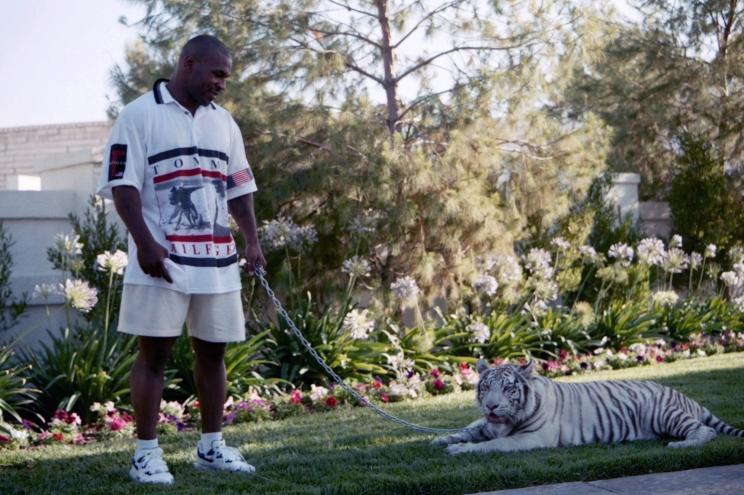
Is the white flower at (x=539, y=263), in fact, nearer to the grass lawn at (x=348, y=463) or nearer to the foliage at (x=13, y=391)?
the grass lawn at (x=348, y=463)

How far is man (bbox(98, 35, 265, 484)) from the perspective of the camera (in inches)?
169

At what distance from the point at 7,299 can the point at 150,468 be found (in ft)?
15.3

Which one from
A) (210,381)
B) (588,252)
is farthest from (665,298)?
(210,381)

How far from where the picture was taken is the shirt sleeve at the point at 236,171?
15.6 feet

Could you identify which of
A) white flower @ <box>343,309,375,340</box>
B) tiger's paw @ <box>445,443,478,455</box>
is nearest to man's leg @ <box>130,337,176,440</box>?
tiger's paw @ <box>445,443,478,455</box>

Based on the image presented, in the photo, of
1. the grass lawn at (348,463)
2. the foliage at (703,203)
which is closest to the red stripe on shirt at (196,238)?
the grass lawn at (348,463)

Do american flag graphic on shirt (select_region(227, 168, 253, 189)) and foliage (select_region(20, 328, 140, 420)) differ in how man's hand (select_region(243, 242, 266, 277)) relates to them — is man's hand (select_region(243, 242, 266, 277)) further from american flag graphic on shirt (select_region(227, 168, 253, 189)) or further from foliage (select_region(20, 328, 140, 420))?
foliage (select_region(20, 328, 140, 420))

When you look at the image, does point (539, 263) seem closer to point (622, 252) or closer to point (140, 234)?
point (622, 252)

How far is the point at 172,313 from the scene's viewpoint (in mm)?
4336

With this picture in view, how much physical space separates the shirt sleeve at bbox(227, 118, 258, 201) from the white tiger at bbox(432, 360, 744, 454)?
180 cm

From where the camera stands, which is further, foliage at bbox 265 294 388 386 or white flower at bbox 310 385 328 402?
foliage at bbox 265 294 388 386

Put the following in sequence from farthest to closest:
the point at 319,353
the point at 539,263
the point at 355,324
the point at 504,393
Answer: the point at 539,263, the point at 319,353, the point at 355,324, the point at 504,393

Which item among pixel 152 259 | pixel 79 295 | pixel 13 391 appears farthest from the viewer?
pixel 79 295

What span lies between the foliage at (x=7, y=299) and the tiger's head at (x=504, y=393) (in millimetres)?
4880
